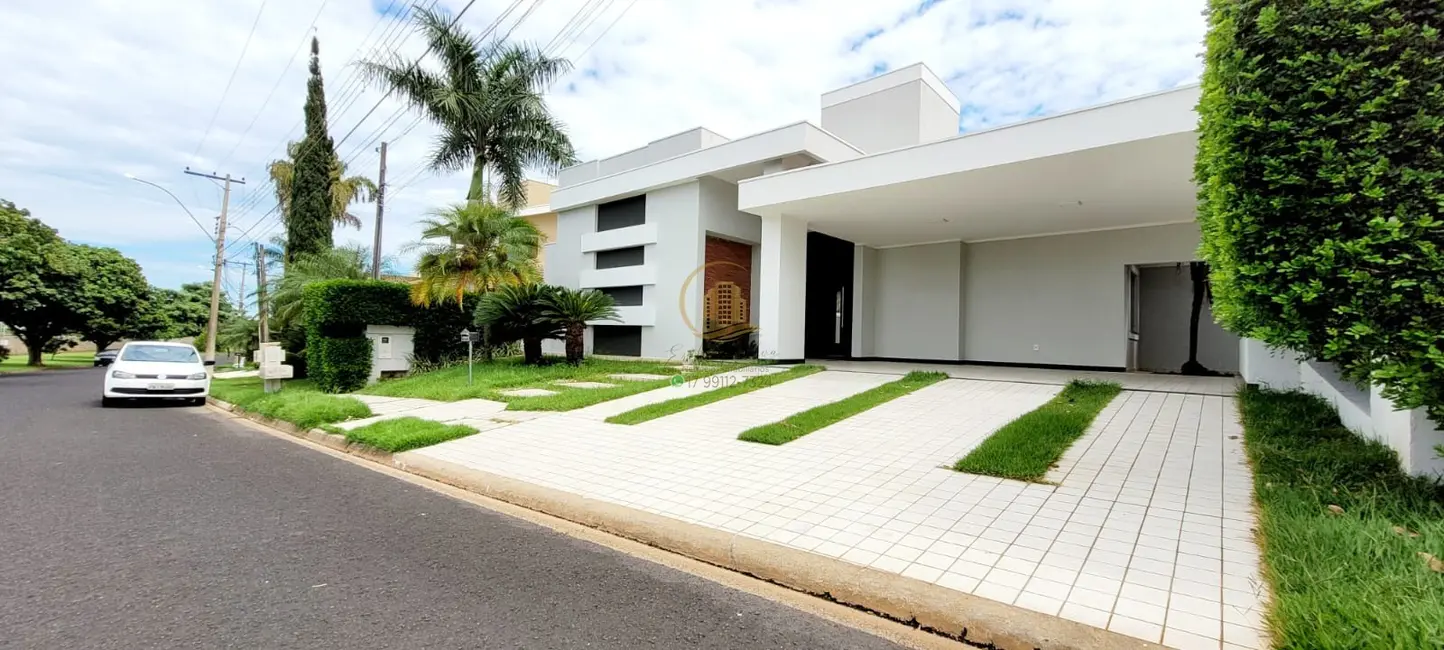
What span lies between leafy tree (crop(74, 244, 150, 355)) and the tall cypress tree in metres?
17.3

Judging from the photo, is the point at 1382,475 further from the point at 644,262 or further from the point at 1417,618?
the point at 644,262

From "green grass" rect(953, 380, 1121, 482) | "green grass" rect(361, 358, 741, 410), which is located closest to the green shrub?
"green grass" rect(361, 358, 741, 410)

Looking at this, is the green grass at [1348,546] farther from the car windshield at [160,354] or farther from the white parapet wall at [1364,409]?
the car windshield at [160,354]

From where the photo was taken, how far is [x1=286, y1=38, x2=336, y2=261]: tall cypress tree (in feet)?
66.3

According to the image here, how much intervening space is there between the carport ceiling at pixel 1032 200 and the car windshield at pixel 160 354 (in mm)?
13687

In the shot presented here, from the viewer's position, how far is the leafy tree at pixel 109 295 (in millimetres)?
29062

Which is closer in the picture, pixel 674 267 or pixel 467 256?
pixel 467 256

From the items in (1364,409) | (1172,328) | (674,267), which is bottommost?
(1364,409)

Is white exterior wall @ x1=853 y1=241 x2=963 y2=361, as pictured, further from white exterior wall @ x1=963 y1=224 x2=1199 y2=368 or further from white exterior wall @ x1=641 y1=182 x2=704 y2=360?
white exterior wall @ x1=641 y1=182 x2=704 y2=360

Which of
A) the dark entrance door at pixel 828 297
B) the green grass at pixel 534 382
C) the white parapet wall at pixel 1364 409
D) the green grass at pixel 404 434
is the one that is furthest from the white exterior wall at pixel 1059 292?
the green grass at pixel 404 434

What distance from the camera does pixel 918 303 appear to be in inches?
623

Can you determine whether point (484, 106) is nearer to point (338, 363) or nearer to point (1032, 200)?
point (338, 363)

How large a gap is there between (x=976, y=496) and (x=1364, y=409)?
3.81m

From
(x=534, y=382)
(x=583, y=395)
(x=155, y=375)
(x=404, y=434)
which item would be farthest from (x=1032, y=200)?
(x=155, y=375)
